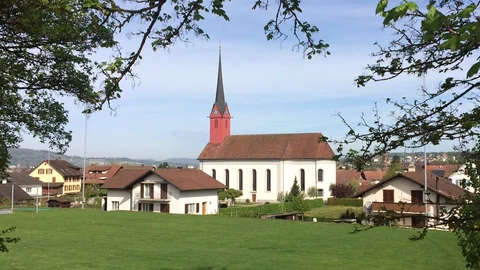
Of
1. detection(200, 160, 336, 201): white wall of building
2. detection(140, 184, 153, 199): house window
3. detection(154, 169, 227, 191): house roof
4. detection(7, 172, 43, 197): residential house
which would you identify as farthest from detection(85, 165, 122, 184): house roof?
detection(140, 184, 153, 199): house window

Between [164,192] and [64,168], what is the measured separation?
4842 centimetres

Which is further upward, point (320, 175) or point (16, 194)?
point (320, 175)

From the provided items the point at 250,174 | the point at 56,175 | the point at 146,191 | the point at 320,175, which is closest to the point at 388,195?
the point at 146,191

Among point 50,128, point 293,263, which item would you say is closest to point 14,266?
point 50,128

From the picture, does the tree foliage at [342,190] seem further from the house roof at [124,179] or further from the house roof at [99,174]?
the house roof at [99,174]

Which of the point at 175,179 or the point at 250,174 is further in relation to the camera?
the point at 250,174

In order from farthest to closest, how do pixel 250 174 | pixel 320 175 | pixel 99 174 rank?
pixel 99 174, pixel 250 174, pixel 320 175

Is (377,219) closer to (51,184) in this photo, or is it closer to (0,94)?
(0,94)

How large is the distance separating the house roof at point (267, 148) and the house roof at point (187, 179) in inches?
722

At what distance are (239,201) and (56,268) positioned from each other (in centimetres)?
5000

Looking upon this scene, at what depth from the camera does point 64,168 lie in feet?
282

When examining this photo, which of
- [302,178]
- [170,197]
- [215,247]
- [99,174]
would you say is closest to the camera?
[215,247]

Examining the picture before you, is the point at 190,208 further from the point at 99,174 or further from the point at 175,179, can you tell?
the point at 99,174

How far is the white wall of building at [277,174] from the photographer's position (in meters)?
63.0
